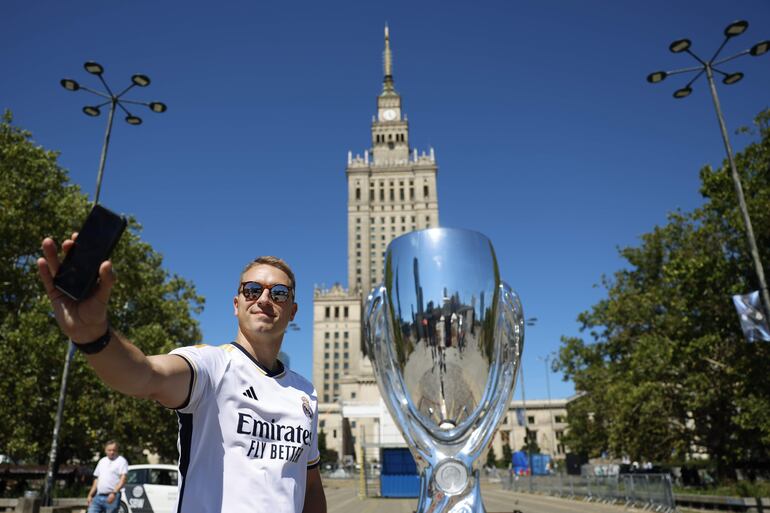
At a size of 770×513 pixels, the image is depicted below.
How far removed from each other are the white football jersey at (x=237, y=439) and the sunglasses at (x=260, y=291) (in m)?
0.21

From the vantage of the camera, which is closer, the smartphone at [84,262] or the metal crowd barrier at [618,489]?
the smartphone at [84,262]

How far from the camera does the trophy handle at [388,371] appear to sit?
2.09 m

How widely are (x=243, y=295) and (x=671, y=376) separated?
21898 mm

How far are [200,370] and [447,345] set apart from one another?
983 millimetres

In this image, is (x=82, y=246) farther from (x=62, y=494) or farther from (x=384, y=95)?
(x=384, y=95)

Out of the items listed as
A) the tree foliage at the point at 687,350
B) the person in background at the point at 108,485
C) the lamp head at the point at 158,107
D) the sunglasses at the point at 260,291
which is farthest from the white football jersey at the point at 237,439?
the tree foliage at the point at 687,350

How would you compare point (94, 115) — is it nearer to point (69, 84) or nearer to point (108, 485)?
point (69, 84)

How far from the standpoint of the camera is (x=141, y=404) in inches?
715

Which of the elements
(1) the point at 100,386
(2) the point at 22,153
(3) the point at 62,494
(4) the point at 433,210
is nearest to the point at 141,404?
(1) the point at 100,386

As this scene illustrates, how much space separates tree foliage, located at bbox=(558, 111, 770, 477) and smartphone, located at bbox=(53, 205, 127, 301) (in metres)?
16.0

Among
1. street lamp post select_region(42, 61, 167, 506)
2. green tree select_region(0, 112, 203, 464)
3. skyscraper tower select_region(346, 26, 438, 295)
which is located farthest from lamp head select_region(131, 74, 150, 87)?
skyscraper tower select_region(346, 26, 438, 295)

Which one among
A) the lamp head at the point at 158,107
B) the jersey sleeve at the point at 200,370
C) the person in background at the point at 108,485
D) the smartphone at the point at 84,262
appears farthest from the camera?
the lamp head at the point at 158,107

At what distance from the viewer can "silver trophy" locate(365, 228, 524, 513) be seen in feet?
6.87

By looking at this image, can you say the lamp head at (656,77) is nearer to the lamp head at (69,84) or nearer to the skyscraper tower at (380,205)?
the lamp head at (69,84)
